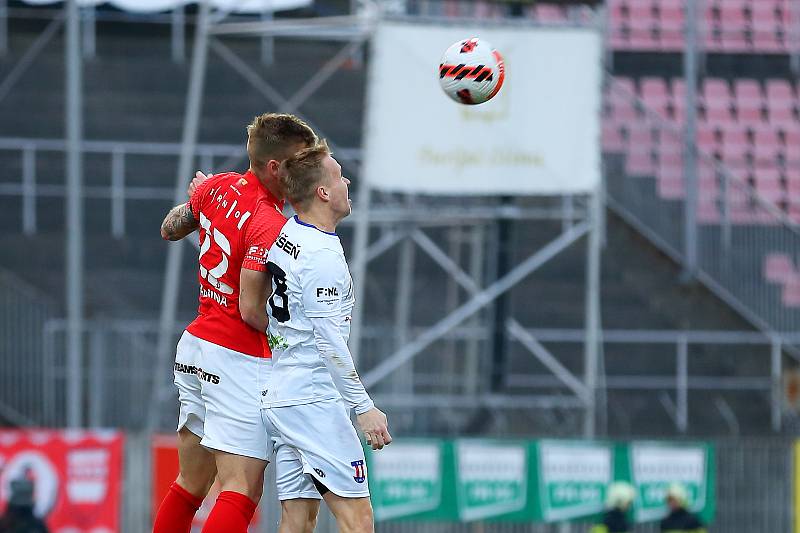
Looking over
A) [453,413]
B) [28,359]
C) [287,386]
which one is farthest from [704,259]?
[287,386]

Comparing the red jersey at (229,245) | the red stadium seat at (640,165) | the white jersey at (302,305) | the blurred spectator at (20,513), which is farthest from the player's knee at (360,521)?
the red stadium seat at (640,165)

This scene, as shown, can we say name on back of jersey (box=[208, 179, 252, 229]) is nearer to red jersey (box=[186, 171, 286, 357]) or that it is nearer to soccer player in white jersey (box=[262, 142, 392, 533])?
red jersey (box=[186, 171, 286, 357])

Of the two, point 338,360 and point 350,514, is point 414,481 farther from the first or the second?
point 338,360

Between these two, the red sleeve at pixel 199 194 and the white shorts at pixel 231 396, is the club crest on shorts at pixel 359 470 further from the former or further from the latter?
the red sleeve at pixel 199 194

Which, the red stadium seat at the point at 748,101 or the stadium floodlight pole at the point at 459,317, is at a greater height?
the red stadium seat at the point at 748,101

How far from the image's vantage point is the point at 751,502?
1588 centimetres

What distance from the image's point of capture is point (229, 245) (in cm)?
679

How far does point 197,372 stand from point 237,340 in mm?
249

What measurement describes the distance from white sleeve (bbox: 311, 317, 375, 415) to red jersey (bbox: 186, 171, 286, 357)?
411mm

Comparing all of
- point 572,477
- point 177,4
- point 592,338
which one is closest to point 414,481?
point 572,477

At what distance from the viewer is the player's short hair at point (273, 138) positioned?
677 cm

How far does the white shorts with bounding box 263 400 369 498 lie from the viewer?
6645 mm

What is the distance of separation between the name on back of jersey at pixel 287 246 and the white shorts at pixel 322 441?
2.12 ft

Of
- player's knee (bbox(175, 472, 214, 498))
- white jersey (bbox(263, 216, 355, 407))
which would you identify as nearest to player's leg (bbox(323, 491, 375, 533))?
white jersey (bbox(263, 216, 355, 407))
